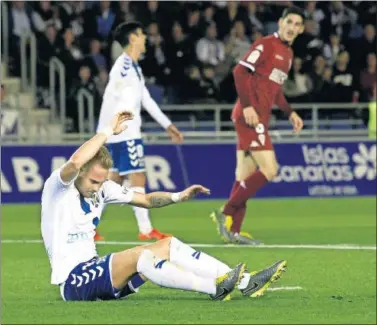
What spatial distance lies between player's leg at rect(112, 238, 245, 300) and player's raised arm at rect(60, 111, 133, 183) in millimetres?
667

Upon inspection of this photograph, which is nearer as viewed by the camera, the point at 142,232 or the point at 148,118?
the point at 142,232

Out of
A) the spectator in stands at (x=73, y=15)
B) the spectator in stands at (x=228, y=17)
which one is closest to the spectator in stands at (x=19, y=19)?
the spectator in stands at (x=73, y=15)

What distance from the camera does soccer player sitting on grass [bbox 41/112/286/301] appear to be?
966 cm

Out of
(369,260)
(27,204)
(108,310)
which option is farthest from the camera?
(27,204)

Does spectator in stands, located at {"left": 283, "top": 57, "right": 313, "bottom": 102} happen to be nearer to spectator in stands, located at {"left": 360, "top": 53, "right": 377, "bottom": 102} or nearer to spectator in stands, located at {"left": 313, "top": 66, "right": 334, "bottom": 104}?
spectator in stands, located at {"left": 313, "top": 66, "right": 334, "bottom": 104}

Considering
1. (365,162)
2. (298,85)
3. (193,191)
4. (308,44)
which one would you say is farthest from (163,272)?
(308,44)

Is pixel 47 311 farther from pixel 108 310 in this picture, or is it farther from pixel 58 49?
pixel 58 49

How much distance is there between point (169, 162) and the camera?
22.7 metres

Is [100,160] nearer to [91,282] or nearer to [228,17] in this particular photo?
[91,282]

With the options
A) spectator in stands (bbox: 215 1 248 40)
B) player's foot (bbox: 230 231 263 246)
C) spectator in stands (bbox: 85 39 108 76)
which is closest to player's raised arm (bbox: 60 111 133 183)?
player's foot (bbox: 230 231 263 246)

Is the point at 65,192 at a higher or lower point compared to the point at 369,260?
higher

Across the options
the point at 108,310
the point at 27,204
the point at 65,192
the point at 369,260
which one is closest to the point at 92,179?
the point at 65,192

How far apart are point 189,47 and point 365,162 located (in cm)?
457

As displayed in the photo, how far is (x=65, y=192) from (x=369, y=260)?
4.56 metres
